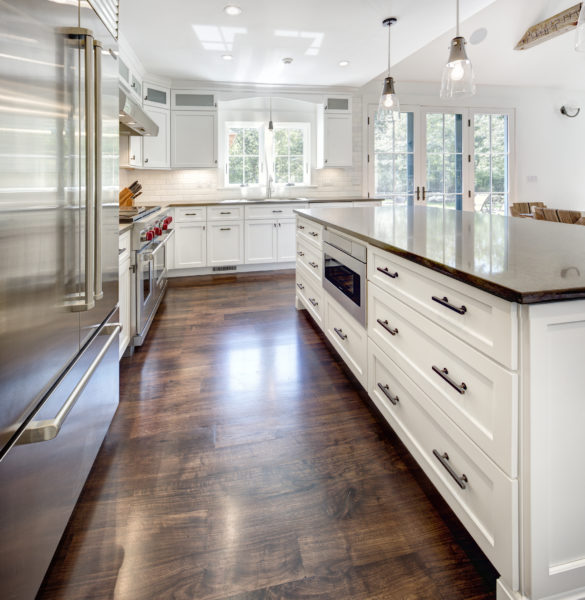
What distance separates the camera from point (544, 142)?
7320 millimetres

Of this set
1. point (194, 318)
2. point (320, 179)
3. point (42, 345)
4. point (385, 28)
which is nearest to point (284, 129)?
point (320, 179)

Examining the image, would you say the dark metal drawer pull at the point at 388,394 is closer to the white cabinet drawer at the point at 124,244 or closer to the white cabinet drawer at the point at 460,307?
the white cabinet drawer at the point at 460,307

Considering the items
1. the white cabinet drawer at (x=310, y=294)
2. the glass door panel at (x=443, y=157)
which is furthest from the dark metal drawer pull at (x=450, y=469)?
the glass door panel at (x=443, y=157)

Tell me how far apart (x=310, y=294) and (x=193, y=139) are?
342 cm

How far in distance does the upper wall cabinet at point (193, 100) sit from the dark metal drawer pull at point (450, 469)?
18.0 ft

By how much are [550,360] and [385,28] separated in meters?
4.03

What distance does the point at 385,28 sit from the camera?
399 cm

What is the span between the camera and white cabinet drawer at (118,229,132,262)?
253 cm

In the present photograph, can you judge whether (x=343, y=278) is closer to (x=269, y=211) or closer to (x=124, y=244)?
(x=124, y=244)

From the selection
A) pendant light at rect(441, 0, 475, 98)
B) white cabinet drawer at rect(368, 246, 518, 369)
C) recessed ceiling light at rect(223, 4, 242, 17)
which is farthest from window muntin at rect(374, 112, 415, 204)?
white cabinet drawer at rect(368, 246, 518, 369)

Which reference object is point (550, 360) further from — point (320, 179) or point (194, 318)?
point (320, 179)

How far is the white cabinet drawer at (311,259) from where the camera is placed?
2.98 m

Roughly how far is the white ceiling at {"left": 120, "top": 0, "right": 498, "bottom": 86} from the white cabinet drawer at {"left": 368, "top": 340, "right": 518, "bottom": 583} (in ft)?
10.7

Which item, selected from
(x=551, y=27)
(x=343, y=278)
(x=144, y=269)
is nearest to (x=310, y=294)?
(x=343, y=278)
